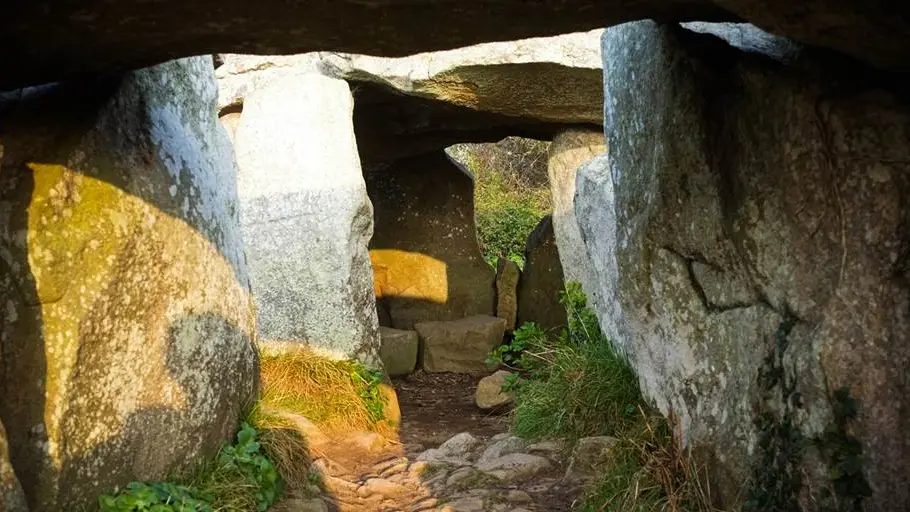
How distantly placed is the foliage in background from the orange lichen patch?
208 inches

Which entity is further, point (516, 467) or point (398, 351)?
point (398, 351)

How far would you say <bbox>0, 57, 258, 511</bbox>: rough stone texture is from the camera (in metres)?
3.21

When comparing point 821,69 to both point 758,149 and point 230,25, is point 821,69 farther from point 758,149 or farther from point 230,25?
point 230,25

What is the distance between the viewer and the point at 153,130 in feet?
13.0

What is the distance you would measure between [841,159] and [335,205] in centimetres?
464

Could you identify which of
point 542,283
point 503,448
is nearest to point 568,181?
point 542,283

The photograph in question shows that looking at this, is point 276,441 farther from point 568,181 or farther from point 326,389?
point 568,181

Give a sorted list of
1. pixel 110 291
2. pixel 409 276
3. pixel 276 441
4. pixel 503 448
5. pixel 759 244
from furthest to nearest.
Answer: pixel 409 276 < pixel 503 448 < pixel 276 441 < pixel 110 291 < pixel 759 244

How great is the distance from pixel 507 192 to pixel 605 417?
11339mm

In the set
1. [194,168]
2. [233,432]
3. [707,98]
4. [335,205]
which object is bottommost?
[233,432]

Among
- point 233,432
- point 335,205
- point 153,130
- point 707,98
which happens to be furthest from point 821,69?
point 335,205

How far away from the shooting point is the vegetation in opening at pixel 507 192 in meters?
13.7

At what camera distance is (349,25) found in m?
2.89

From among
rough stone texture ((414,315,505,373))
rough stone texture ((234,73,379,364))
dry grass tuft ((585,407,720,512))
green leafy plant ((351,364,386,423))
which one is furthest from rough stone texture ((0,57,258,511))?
rough stone texture ((414,315,505,373))
